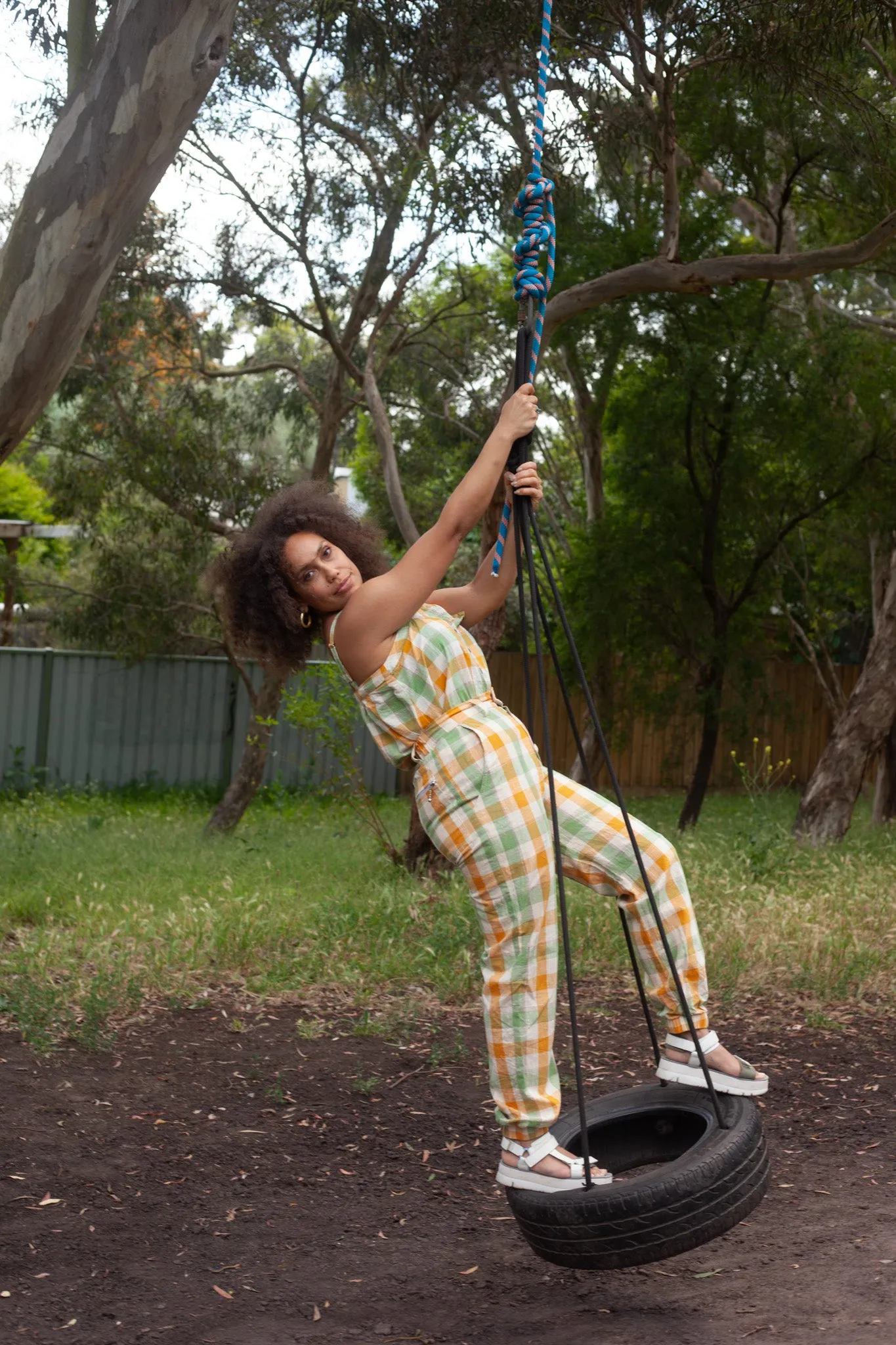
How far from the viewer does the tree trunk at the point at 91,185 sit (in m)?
4.35

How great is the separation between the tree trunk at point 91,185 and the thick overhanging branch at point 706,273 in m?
3.75

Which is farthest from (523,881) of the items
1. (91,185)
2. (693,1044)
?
(91,185)

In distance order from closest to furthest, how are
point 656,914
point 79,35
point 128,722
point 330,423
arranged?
point 656,914
point 79,35
point 330,423
point 128,722

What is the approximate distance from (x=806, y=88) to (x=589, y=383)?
5444mm

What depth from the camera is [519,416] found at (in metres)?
2.99

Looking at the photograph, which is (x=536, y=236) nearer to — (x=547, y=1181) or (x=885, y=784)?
(x=547, y=1181)

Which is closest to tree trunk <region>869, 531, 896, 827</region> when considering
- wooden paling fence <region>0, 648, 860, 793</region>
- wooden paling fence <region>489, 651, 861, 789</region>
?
wooden paling fence <region>0, 648, 860, 793</region>

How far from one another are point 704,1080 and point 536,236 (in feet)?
6.65

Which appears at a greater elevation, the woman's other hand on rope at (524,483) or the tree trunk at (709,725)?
the woman's other hand on rope at (524,483)

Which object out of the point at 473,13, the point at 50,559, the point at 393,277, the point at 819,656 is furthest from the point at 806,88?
the point at 50,559

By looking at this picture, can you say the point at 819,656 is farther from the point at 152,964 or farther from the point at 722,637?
the point at 152,964

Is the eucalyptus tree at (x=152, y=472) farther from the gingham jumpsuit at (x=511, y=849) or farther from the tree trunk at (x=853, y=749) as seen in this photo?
the gingham jumpsuit at (x=511, y=849)

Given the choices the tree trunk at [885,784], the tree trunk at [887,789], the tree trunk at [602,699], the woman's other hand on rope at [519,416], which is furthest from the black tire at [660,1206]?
the tree trunk at [887,789]

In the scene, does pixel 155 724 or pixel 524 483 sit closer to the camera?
pixel 524 483
